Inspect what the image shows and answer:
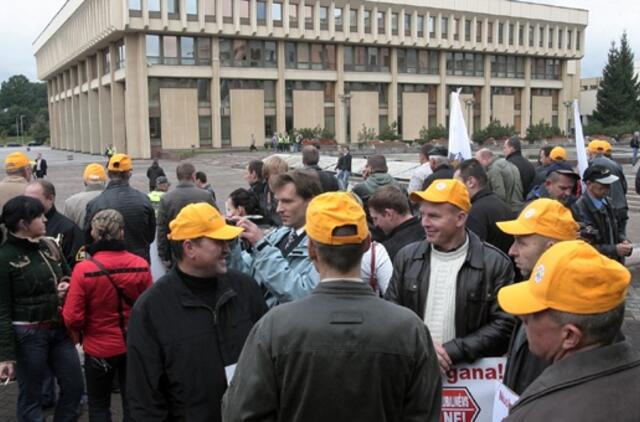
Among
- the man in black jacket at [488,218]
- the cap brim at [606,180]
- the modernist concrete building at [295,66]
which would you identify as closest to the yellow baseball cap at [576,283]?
the man in black jacket at [488,218]

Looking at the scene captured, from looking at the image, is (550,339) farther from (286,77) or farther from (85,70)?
(85,70)

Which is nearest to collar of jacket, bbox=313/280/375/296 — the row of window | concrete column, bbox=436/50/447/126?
the row of window

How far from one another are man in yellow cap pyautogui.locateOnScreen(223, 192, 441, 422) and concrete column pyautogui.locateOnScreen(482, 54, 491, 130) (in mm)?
75080

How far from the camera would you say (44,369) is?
4.60 metres

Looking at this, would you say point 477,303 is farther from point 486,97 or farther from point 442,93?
point 486,97

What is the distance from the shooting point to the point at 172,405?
313 cm

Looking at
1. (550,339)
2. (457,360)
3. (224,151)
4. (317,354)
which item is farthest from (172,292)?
(224,151)

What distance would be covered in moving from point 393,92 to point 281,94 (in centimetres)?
1321

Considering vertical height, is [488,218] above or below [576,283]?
below

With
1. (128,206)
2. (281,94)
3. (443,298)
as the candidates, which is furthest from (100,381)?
(281,94)

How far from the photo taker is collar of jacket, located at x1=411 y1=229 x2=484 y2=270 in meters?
3.57

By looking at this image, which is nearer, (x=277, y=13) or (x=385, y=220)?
(x=385, y=220)

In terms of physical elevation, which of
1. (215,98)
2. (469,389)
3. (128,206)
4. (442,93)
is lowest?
(469,389)

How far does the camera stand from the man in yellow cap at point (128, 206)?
20.7 ft
